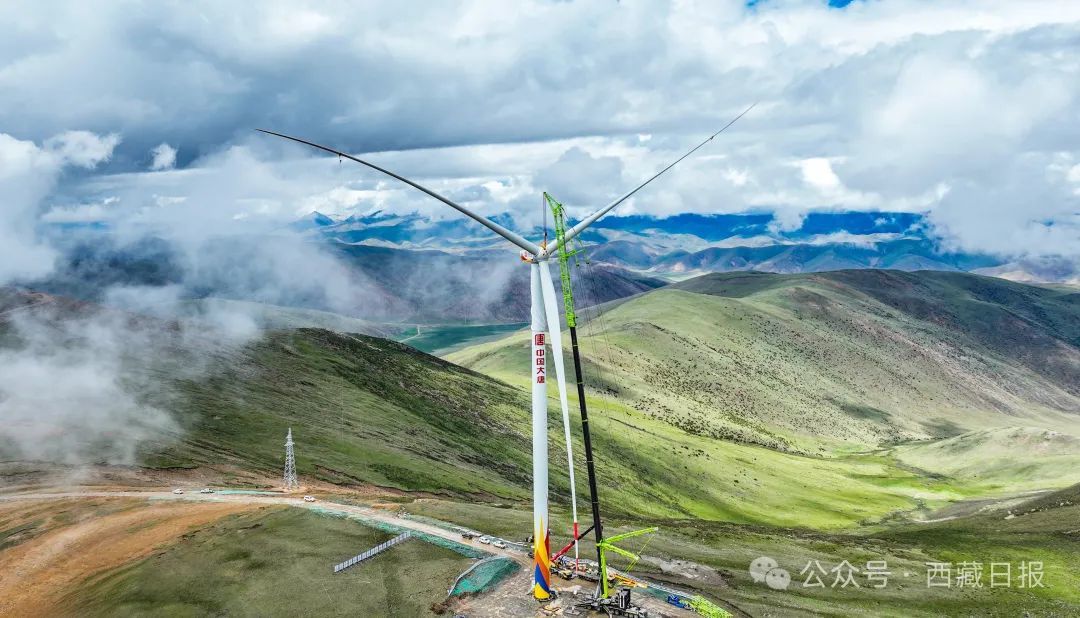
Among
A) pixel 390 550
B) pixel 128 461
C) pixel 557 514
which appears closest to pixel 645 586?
pixel 390 550

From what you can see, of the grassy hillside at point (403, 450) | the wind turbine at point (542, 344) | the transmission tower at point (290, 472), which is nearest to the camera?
the wind turbine at point (542, 344)

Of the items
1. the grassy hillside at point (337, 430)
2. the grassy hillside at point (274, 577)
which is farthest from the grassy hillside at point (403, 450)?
the grassy hillside at point (274, 577)

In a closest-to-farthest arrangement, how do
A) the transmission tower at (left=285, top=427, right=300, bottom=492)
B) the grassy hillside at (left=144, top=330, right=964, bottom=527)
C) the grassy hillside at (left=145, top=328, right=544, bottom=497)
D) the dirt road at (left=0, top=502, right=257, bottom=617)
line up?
the dirt road at (left=0, top=502, right=257, bottom=617)
the transmission tower at (left=285, top=427, right=300, bottom=492)
the grassy hillside at (left=145, top=328, right=544, bottom=497)
the grassy hillside at (left=144, top=330, right=964, bottom=527)

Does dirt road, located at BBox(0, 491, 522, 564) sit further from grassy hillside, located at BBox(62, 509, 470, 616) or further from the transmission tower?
the transmission tower

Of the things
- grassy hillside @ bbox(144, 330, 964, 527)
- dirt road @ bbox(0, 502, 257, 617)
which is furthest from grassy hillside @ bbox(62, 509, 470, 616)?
grassy hillside @ bbox(144, 330, 964, 527)

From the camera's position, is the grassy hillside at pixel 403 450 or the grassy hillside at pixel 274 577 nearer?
the grassy hillside at pixel 274 577

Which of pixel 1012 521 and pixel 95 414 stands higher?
pixel 95 414

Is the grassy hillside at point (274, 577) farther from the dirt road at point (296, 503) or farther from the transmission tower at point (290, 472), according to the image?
the transmission tower at point (290, 472)

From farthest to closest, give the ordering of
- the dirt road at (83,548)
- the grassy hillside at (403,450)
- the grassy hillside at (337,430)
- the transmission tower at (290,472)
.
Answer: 1. the grassy hillside at (403,450)
2. the grassy hillside at (337,430)
3. the transmission tower at (290,472)
4. the dirt road at (83,548)

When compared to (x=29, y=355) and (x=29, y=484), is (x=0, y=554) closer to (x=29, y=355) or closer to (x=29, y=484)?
(x=29, y=484)

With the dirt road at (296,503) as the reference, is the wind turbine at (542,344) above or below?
above

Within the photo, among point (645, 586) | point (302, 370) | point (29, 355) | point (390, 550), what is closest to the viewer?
point (645, 586)
